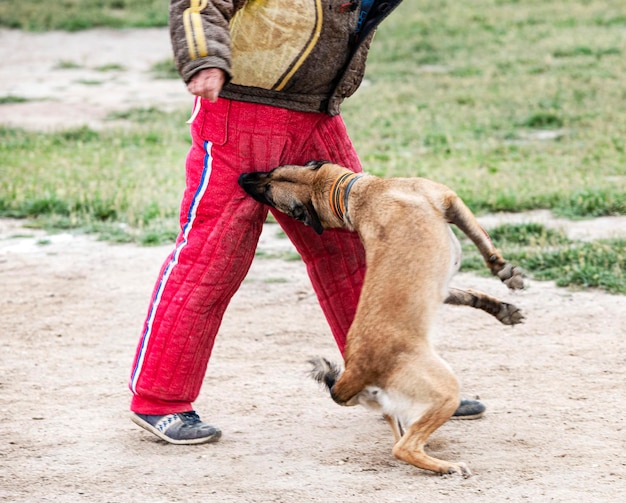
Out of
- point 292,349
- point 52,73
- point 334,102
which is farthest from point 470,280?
point 52,73

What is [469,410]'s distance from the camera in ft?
13.1

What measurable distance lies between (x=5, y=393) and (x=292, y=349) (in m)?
1.31

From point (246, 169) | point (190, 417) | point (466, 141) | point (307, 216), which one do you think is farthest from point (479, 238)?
point (466, 141)

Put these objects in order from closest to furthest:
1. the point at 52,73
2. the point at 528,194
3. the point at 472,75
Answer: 1. the point at 528,194
2. the point at 472,75
3. the point at 52,73

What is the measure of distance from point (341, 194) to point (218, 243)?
1.54ft

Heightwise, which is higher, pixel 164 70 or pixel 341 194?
→ pixel 341 194

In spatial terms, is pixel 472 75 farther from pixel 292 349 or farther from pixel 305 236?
pixel 305 236

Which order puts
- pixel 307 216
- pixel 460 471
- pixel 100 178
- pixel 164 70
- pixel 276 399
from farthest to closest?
pixel 164 70 → pixel 100 178 → pixel 276 399 → pixel 307 216 → pixel 460 471

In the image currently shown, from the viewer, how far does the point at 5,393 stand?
14.3 ft

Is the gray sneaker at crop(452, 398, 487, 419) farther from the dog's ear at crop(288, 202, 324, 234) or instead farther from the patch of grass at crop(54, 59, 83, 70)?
the patch of grass at crop(54, 59, 83, 70)

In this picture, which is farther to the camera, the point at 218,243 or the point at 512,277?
the point at 218,243

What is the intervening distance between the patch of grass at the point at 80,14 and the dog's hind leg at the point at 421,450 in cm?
1607

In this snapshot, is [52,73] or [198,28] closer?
[198,28]

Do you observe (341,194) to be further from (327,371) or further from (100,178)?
(100,178)
